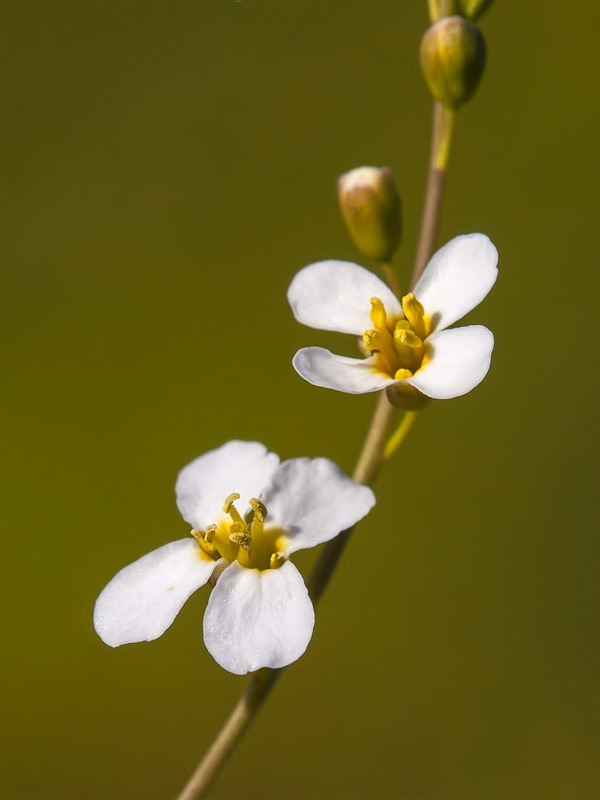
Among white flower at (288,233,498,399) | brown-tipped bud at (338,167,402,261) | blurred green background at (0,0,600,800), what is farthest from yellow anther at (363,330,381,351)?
blurred green background at (0,0,600,800)

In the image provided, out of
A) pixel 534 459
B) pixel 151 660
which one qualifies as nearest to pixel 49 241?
pixel 151 660

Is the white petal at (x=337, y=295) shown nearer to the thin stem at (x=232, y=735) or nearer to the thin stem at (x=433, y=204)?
the thin stem at (x=433, y=204)

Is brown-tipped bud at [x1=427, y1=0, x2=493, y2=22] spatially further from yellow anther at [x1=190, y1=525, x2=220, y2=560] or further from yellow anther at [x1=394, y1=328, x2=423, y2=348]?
yellow anther at [x1=190, y1=525, x2=220, y2=560]

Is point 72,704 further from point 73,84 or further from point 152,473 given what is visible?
point 73,84

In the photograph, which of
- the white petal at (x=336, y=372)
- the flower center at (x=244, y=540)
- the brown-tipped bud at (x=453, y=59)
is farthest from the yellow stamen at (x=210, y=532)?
the brown-tipped bud at (x=453, y=59)

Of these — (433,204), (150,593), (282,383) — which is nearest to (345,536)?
(150,593)
